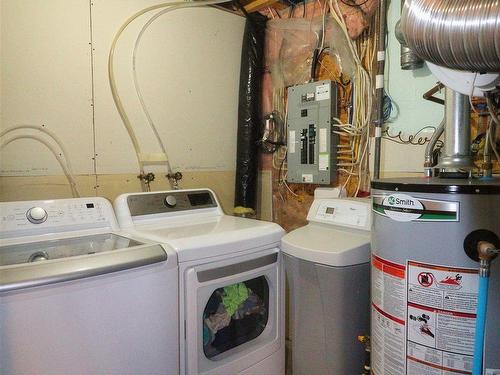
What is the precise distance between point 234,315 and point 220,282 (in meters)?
0.31

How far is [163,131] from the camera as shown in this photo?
6.55 ft

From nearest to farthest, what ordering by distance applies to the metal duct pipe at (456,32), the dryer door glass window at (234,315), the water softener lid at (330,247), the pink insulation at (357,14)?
Result: the metal duct pipe at (456,32) → the water softener lid at (330,247) → the dryer door glass window at (234,315) → the pink insulation at (357,14)

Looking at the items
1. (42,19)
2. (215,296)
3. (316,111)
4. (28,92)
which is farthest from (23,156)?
(316,111)

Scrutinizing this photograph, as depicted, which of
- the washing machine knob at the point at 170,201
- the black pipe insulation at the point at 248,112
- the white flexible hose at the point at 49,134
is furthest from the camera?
the black pipe insulation at the point at 248,112

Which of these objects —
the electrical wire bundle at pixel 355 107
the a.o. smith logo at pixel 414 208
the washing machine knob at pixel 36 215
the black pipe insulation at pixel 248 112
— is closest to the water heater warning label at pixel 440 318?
the a.o. smith logo at pixel 414 208

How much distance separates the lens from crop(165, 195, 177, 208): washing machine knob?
167 cm

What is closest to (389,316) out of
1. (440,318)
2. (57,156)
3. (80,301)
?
(440,318)

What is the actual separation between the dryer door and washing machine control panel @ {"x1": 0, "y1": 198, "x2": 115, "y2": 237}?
0.55 m

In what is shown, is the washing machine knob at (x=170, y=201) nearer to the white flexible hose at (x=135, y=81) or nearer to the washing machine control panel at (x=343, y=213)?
the white flexible hose at (x=135, y=81)

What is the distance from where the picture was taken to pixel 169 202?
5.51ft

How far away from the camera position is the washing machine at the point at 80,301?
0.89m

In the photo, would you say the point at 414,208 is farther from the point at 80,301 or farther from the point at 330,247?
the point at 80,301

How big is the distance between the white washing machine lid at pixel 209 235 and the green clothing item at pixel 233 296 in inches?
9.0

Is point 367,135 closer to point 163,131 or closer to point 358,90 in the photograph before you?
point 358,90
